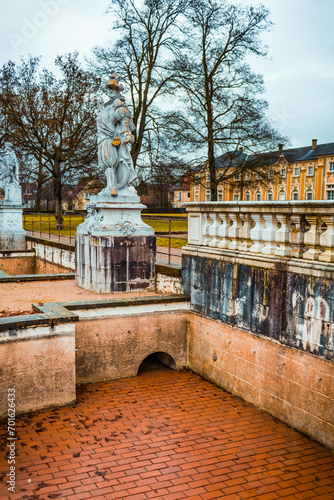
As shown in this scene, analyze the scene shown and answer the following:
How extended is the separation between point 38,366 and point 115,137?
5.18 metres

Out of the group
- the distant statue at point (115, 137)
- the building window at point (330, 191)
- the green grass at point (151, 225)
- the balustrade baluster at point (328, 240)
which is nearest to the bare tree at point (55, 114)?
the green grass at point (151, 225)

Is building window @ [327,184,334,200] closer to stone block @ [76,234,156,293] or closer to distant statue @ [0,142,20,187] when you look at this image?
distant statue @ [0,142,20,187]

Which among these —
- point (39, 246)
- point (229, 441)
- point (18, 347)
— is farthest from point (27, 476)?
point (39, 246)

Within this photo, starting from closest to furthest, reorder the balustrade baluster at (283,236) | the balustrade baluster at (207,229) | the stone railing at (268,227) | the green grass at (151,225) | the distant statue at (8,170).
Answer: the stone railing at (268,227)
the balustrade baluster at (283,236)
the balustrade baluster at (207,229)
the green grass at (151,225)
the distant statue at (8,170)

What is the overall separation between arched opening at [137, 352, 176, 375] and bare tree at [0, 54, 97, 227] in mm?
17441

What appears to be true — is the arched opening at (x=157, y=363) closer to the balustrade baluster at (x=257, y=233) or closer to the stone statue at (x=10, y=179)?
the balustrade baluster at (x=257, y=233)

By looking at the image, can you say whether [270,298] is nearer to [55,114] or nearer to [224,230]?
[224,230]

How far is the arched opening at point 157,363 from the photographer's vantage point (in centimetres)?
838

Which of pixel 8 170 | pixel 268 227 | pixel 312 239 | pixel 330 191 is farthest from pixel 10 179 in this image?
pixel 330 191

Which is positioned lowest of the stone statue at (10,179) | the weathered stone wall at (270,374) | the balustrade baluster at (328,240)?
the weathered stone wall at (270,374)

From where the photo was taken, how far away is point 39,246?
58.0 ft

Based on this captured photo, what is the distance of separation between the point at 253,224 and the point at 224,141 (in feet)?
55.7

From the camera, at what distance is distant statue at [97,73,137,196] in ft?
31.4

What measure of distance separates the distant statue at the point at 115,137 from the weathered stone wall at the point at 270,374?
3436mm
